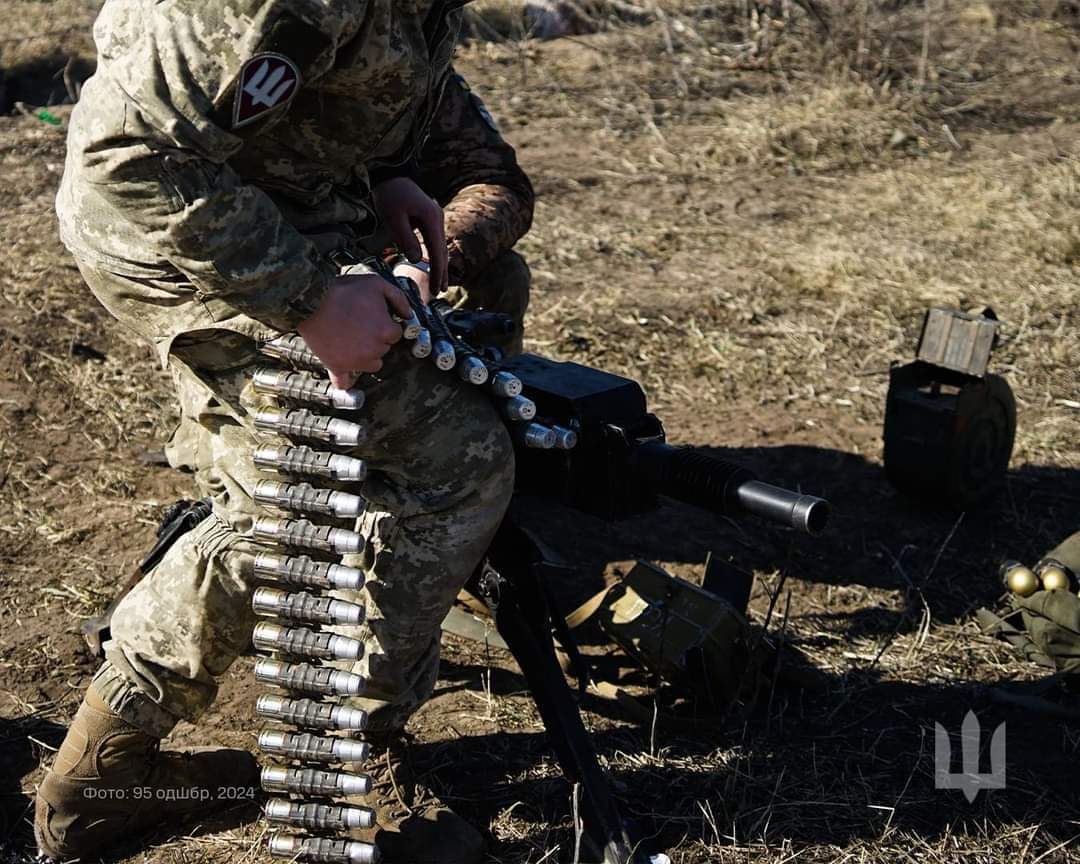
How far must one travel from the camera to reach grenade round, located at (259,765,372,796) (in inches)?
128

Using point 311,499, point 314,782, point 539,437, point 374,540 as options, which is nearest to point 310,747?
point 314,782

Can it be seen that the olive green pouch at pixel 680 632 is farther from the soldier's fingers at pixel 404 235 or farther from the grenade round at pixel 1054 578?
the soldier's fingers at pixel 404 235

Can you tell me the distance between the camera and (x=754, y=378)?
6266 millimetres

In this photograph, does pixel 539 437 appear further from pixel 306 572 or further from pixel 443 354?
pixel 306 572

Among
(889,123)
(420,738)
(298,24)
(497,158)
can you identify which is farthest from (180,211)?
(889,123)

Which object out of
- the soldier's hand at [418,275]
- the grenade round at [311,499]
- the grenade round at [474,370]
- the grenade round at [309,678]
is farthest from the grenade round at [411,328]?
the grenade round at [309,678]

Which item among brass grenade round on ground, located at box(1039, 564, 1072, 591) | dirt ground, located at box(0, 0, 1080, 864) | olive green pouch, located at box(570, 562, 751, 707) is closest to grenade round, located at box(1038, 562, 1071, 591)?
brass grenade round on ground, located at box(1039, 564, 1072, 591)

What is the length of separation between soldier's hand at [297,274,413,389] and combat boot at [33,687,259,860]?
1155mm

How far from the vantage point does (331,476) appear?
313 cm

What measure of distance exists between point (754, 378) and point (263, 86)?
3.89m

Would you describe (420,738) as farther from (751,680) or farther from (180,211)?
(180,211)

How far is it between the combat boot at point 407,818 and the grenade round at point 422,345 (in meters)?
1.15

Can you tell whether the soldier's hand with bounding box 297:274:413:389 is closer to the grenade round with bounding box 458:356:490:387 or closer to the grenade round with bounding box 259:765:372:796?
the grenade round with bounding box 458:356:490:387

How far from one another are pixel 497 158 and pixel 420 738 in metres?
2.12
